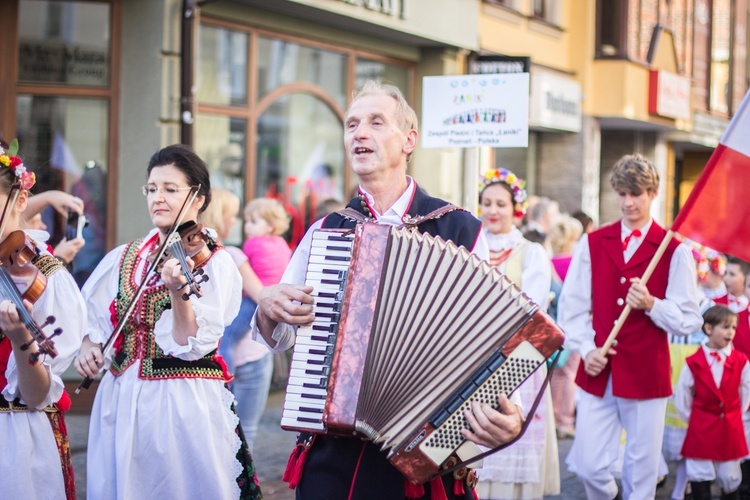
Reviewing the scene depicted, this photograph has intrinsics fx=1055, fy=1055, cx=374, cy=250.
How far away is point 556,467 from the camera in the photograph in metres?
7.18

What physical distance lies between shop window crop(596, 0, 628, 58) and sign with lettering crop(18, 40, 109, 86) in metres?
10.5

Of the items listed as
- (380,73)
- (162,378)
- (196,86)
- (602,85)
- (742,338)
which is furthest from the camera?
(602,85)

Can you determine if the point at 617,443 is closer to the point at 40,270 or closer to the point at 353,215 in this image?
the point at 353,215

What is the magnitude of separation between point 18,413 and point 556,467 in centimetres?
415

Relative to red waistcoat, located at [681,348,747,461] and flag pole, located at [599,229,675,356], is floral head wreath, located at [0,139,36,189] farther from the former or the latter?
red waistcoat, located at [681,348,747,461]

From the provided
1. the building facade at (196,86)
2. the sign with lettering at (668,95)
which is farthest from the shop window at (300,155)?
the sign with lettering at (668,95)

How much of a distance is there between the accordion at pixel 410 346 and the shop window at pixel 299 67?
805 centimetres

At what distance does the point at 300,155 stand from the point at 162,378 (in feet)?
23.9

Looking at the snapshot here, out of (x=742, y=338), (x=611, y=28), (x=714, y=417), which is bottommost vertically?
(x=714, y=417)

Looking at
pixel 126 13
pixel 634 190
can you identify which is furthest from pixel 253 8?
pixel 634 190

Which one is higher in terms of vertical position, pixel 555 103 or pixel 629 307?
pixel 555 103

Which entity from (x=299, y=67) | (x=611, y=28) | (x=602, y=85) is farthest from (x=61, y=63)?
(x=611, y=28)

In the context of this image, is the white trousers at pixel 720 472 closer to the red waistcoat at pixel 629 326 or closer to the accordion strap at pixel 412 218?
the red waistcoat at pixel 629 326

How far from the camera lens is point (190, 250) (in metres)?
4.48
